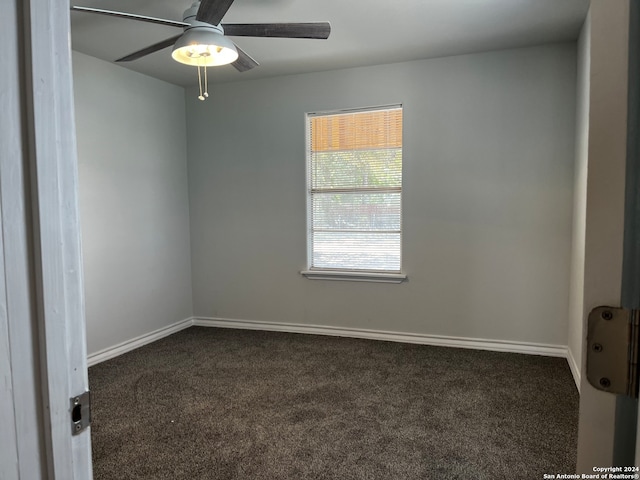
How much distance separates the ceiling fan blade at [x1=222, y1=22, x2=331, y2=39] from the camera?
7.69ft

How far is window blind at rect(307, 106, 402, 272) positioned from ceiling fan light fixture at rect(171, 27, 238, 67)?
1804mm

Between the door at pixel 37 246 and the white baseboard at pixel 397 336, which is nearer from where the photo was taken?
the door at pixel 37 246

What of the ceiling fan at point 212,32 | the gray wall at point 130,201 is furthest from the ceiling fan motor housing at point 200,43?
the gray wall at point 130,201

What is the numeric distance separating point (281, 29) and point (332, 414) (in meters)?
2.30

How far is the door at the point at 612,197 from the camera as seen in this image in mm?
497

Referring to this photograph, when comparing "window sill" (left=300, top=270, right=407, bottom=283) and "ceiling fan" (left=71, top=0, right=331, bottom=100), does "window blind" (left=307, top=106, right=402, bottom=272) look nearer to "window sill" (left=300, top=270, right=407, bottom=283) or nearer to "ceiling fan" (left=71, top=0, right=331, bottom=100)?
"window sill" (left=300, top=270, right=407, bottom=283)

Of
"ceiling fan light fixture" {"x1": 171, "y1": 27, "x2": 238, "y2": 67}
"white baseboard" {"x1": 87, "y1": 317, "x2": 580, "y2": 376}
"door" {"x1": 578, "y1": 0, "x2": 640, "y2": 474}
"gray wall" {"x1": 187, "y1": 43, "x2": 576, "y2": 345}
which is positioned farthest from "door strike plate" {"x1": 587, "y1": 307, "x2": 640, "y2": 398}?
"gray wall" {"x1": 187, "y1": 43, "x2": 576, "y2": 345}

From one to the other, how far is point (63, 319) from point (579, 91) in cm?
374

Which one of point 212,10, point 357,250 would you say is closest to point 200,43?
point 212,10

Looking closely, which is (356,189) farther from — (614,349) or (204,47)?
(614,349)

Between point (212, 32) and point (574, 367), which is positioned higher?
point (212, 32)

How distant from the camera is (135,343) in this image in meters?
4.07

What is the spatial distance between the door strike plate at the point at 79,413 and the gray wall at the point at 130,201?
319 centimetres

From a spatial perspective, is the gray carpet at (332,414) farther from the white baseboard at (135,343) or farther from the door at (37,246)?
the door at (37,246)
